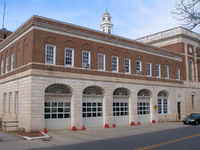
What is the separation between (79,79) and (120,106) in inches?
248

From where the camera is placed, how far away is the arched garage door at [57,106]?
1959 cm

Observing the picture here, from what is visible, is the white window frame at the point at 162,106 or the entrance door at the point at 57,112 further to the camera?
the white window frame at the point at 162,106

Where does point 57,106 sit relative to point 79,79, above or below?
below

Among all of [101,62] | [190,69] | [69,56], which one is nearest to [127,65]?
[101,62]

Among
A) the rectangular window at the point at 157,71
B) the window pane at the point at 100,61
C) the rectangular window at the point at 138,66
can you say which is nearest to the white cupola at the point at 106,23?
the rectangular window at the point at 157,71

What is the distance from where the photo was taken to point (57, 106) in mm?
20234

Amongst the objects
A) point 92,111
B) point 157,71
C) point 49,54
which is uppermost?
point 49,54

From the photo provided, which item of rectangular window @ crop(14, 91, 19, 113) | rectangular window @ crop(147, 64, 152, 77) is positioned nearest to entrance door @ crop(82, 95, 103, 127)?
rectangular window @ crop(14, 91, 19, 113)

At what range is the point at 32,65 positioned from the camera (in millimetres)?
18594

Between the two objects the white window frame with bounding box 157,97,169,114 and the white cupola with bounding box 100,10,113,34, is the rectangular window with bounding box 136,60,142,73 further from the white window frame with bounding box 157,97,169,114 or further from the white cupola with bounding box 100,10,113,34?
the white cupola with bounding box 100,10,113,34

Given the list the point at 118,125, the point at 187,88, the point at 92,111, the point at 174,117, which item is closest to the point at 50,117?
the point at 92,111

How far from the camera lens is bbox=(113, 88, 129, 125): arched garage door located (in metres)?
24.6

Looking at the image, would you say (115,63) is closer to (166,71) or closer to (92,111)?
(92,111)

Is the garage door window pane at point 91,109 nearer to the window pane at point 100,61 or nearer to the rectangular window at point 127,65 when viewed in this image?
the window pane at point 100,61
